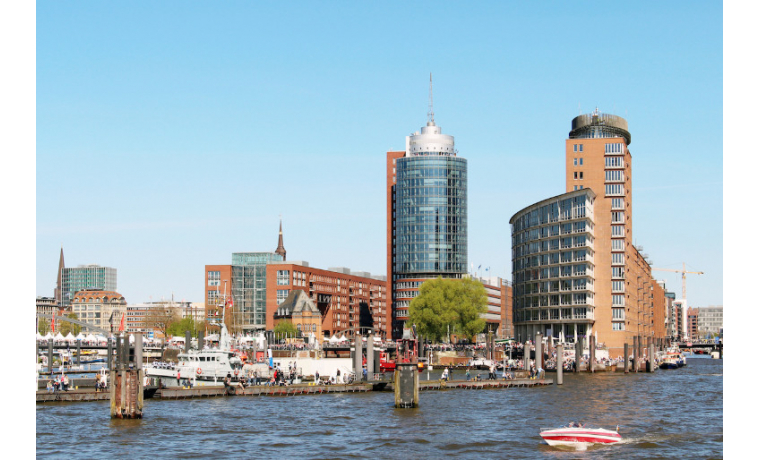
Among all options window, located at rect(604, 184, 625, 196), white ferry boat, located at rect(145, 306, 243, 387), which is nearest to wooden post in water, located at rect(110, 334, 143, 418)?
white ferry boat, located at rect(145, 306, 243, 387)

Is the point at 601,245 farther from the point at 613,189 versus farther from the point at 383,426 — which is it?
the point at 383,426

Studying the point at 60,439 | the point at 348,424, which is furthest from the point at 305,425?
the point at 60,439

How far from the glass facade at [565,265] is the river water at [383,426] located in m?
80.8

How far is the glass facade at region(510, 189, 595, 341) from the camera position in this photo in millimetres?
183375

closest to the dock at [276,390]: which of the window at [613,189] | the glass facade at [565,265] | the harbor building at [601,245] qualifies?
the glass facade at [565,265]

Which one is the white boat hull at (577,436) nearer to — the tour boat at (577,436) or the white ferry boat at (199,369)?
the tour boat at (577,436)

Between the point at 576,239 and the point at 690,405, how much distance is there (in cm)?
9574

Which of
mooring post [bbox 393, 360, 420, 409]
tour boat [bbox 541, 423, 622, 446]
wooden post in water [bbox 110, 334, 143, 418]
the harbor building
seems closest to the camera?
tour boat [bbox 541, 423, 622, 446]

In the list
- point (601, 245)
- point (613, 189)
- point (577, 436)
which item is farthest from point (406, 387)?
point (613, 189)

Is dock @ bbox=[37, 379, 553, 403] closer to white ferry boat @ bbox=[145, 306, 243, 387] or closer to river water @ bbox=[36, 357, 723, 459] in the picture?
river water @ bbox=[36, 357, 723, 459]

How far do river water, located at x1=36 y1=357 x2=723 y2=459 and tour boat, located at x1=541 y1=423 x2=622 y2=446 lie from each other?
813 mm

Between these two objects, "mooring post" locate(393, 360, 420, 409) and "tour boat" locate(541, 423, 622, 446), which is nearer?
"tour boat" locate(541, 423, 622, 446)
